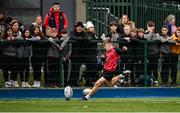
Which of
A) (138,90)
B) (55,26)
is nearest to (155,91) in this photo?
(138,90)

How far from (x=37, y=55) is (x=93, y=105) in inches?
140

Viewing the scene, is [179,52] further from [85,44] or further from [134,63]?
[85,44]

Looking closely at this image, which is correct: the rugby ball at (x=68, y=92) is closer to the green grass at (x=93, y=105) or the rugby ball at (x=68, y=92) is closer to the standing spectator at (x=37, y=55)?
the green grass at (x=93, y=105)

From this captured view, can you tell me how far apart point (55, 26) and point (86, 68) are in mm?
1554

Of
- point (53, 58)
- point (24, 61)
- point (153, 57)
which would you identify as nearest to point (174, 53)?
point (153, 57)

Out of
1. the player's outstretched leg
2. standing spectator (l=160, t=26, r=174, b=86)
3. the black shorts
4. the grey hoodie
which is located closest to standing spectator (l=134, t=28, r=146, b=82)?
the grey hoodie

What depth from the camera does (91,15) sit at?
24.6 m

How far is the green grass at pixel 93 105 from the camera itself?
16.6 metres

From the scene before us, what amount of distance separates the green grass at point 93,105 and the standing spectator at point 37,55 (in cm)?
116

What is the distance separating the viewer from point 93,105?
17.7 m

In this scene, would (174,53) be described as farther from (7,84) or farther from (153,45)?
(7,84)

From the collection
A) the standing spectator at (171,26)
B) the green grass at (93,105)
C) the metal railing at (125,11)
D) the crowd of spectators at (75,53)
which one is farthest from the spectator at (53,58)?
the metal railing at (125,11)

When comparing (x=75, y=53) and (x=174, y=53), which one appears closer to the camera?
(x=75, y=53)

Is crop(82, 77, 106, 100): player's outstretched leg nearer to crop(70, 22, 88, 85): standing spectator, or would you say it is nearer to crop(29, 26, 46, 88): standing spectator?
crop(70, 22, 88, 85): standing spectator
